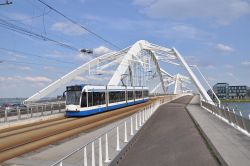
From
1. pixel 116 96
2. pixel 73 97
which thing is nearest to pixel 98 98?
pixel 73 97

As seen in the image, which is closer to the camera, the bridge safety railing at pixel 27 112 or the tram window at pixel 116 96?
the bridge safety railing at pixel 27 112

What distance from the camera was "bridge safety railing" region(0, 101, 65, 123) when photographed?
28.0m

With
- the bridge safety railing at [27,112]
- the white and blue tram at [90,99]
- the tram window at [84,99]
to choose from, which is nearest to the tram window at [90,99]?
the white and blue tram at [90,99]

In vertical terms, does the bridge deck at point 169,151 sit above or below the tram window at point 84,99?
below

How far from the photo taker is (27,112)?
31391 millimetres

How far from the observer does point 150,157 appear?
13195 mm

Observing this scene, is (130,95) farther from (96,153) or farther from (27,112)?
(96,153)

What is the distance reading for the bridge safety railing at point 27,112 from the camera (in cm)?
2798

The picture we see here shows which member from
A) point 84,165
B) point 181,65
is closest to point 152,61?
point 181,65

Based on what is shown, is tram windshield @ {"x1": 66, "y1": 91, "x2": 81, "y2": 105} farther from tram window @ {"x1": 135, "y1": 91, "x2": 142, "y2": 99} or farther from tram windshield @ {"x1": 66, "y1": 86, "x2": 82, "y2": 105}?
tram window @ {"x1": 135, "y1": 91, "x2": 142, "y2": 99}

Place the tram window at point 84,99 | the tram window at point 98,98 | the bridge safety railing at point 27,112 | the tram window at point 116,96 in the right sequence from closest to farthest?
1. the bridge safety railing at point 27,112
2. the tram window at point 84,99
3. the tram window at point 98,98
4. the tram window at point 116,96

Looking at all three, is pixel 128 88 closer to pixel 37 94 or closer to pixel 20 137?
pixel 37 94

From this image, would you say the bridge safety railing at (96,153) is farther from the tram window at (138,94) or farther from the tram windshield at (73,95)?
the tram window at (138,94)

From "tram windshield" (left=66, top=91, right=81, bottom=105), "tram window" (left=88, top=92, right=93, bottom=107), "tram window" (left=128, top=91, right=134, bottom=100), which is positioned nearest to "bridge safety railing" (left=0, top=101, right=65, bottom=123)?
"tram windshield" (left=66, top=91, right=81, bottom=105)
